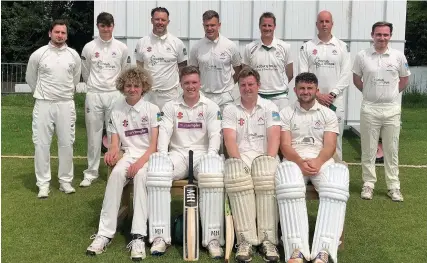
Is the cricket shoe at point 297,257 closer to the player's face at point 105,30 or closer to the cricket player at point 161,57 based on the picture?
the cricket player at point 161,57

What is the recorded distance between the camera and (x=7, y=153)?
6.82m

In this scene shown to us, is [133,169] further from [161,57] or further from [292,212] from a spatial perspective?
[161,57]

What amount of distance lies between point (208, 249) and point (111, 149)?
1034mm

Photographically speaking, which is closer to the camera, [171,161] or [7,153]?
[171,161]

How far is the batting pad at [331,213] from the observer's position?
3.21 metres

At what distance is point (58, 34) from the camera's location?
484cm

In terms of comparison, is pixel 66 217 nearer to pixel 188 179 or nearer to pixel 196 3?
pixel 188 179

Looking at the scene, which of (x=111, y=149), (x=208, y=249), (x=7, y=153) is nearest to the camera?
(x=208, y=249)

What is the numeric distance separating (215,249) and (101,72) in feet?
8.19

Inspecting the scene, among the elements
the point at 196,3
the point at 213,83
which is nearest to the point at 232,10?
the point at 196,3

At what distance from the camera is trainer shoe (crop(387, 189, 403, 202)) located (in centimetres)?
476

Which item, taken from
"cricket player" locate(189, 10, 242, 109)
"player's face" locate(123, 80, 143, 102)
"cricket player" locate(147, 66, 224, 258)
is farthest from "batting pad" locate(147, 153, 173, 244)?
"cricket player" locate(189, 10, 242, 109)

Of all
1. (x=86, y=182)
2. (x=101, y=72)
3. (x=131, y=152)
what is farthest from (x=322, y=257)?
(x=101, y=72)

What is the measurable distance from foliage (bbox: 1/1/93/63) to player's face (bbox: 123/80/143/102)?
19.9 meters
